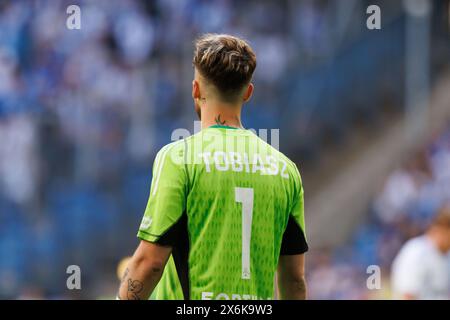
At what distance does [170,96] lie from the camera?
1120 cm

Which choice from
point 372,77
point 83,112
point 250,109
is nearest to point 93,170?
point 83,112

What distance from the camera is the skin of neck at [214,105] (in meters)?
3.46

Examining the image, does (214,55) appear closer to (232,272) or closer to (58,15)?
(232,272)

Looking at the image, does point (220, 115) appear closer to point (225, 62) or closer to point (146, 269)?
point (225, 62)

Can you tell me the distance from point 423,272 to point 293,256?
165 inches

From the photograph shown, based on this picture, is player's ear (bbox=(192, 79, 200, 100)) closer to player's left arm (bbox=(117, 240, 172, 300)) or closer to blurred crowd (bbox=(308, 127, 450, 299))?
player's left arm (bbox=(117, 240, 172, 300))

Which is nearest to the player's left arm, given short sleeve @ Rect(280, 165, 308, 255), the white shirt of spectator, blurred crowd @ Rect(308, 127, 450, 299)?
short sleeve @ Rect(280, 165, 308, 255)

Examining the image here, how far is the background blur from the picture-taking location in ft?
33.6

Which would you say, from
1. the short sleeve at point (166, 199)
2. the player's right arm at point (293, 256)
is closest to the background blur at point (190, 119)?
the player's right arm at point (293, 256)

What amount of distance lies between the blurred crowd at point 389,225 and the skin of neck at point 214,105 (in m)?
7.34

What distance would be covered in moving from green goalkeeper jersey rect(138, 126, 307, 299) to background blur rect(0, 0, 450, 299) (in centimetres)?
652

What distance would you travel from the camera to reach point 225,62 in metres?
3.39

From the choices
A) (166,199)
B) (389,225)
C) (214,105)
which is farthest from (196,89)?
(389,225)

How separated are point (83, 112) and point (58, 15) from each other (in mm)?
1615
